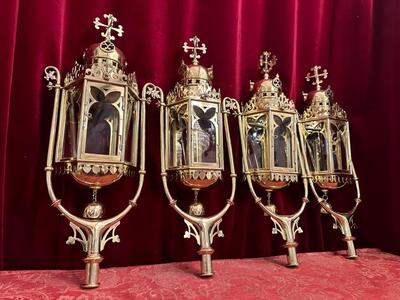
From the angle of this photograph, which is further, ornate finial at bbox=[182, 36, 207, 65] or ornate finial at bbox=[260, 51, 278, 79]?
ornate finial at bbox=[260, 51, 278, 79]

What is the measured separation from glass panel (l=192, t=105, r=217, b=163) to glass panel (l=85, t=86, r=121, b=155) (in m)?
0.25

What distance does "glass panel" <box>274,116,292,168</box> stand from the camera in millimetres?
1089

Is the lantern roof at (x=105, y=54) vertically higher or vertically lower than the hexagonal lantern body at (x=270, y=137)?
higher

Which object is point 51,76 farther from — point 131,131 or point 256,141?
point 256,141

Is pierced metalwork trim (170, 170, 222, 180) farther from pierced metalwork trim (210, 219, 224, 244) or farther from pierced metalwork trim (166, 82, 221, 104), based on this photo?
pierced metalwork trim (166, 82, 221, 104)

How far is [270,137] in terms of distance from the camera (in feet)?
3.52

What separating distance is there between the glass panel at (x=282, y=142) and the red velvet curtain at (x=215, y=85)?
0.15 metres

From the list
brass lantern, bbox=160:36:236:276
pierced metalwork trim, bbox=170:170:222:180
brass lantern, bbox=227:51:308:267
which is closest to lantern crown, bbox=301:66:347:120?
brass lantern, bbox=227:51:308:267

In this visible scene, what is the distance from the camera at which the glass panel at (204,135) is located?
957mm

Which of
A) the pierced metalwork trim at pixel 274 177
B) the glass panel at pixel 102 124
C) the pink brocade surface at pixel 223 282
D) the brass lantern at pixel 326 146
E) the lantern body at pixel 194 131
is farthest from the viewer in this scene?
the brass lantern at pixel 326 146

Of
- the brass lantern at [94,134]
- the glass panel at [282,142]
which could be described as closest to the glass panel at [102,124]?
the brass lantern at [94,134]

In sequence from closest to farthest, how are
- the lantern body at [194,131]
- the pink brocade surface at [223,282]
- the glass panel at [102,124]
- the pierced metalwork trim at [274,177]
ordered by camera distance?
the pink brocade surface at [223,282] < the glass panel at [102,124] < the lantern body at [194,131] < the pierced metalwork trim at [274,177]

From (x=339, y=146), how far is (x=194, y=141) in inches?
25.3

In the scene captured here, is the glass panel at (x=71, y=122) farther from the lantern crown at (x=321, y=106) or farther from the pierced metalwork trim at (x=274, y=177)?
the lantern crown at (x=321, y=106)
